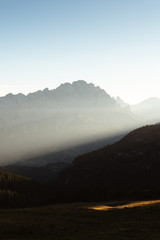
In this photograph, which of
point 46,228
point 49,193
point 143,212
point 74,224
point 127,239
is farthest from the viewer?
point 49,193

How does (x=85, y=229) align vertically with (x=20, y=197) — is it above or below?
above

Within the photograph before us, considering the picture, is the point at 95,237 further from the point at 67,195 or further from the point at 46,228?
the point at 67,195

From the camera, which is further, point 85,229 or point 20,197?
point 20,197

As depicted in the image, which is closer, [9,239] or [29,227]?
[9,239]

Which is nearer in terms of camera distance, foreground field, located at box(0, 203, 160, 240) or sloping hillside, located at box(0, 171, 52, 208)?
foreground field, located at box(0, 203, 160, 240)

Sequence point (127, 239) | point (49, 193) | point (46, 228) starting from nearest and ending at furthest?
point (127, 239)
point (46, 228)
point (49, 193)

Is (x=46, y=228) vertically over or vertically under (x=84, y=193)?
over

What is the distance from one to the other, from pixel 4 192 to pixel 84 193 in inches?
2272

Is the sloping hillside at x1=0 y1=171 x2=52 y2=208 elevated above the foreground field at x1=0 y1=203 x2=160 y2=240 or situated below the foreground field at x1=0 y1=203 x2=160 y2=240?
below

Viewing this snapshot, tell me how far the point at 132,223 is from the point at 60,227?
15.4 metres

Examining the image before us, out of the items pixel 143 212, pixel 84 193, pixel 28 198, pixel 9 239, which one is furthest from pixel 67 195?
pixel 9 239

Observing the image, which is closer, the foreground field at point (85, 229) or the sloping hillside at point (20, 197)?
the foreground field at point (85, 229)

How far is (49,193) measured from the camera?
656 feet

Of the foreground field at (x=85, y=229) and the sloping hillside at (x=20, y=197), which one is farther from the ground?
the foreground field at (x=85, y=229)
